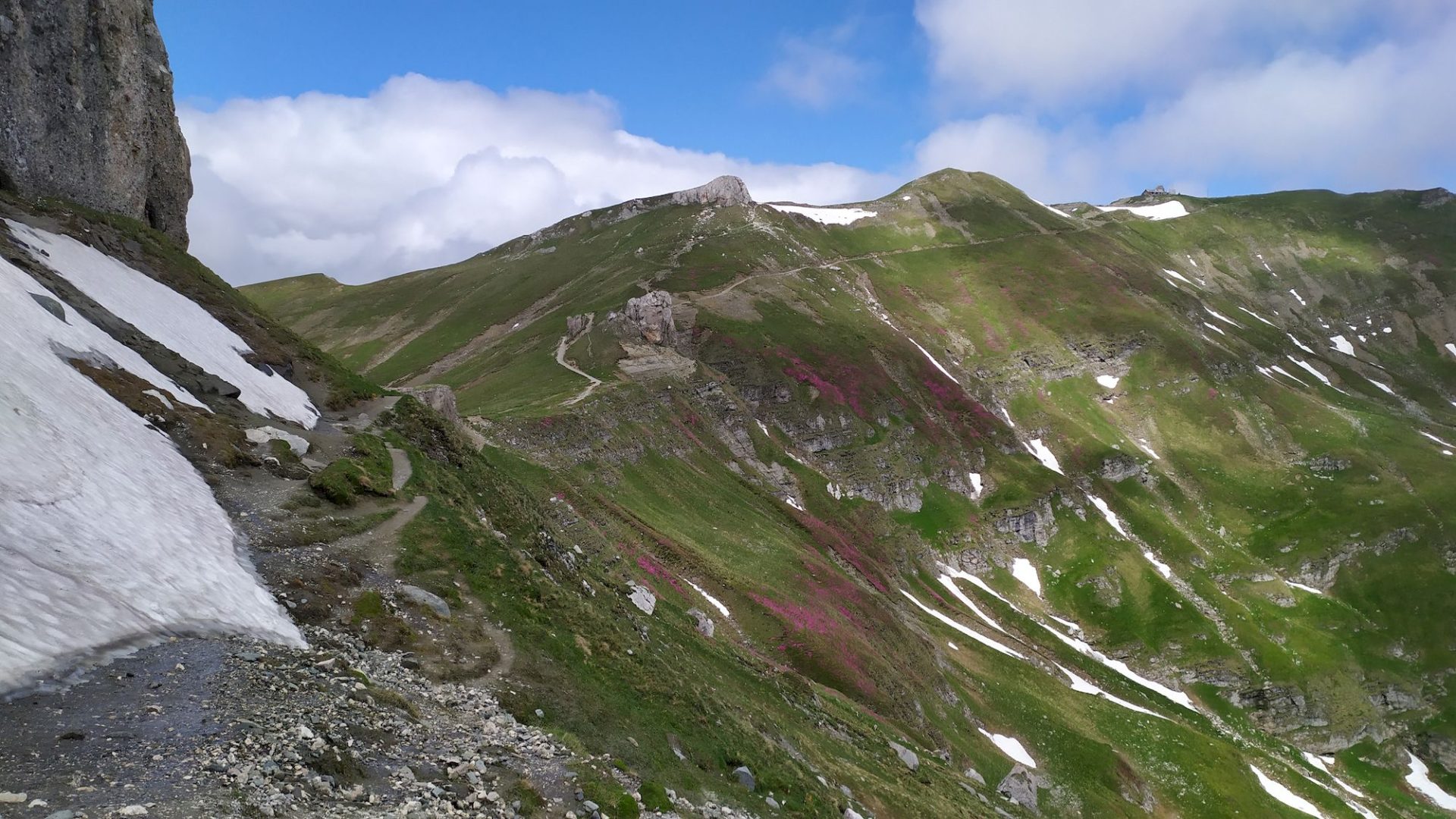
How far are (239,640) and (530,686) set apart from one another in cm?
761

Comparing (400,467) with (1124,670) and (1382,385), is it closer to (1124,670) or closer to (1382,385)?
(1124,670)

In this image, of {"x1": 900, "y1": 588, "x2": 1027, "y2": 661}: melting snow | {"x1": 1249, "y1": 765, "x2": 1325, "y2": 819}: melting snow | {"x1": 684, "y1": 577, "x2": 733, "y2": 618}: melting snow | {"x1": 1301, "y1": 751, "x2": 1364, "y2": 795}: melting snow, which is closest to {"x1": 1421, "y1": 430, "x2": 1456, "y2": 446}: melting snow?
{"x1": 1301, "y1": 751, "x2": 1364, "y2": 795}: melting snow

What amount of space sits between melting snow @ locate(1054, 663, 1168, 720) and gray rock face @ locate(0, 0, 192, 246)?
3828 inches

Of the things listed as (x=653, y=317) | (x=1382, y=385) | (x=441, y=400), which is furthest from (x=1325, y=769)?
(x=1382, y=385)

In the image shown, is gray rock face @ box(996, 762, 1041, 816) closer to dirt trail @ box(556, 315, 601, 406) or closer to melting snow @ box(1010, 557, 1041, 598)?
dirt trail @ box(556, 315, 601, 406)

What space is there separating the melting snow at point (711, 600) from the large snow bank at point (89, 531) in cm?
3517

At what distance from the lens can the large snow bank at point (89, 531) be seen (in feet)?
45.6

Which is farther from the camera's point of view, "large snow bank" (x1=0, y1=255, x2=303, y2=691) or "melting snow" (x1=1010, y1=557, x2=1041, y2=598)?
"melting snow" (x1=1010, y1=557, x2=1041, y2=598)

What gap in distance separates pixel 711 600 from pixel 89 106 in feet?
170

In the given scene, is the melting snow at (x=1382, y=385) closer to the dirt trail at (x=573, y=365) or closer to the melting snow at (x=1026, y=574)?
the melting snow at (x=1026, y=574)

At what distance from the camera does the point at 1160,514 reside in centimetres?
12344

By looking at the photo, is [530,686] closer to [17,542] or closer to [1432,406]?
[17,542]

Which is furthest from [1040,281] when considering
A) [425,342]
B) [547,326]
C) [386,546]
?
[386,546]

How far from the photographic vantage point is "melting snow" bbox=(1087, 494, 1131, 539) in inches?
4663
